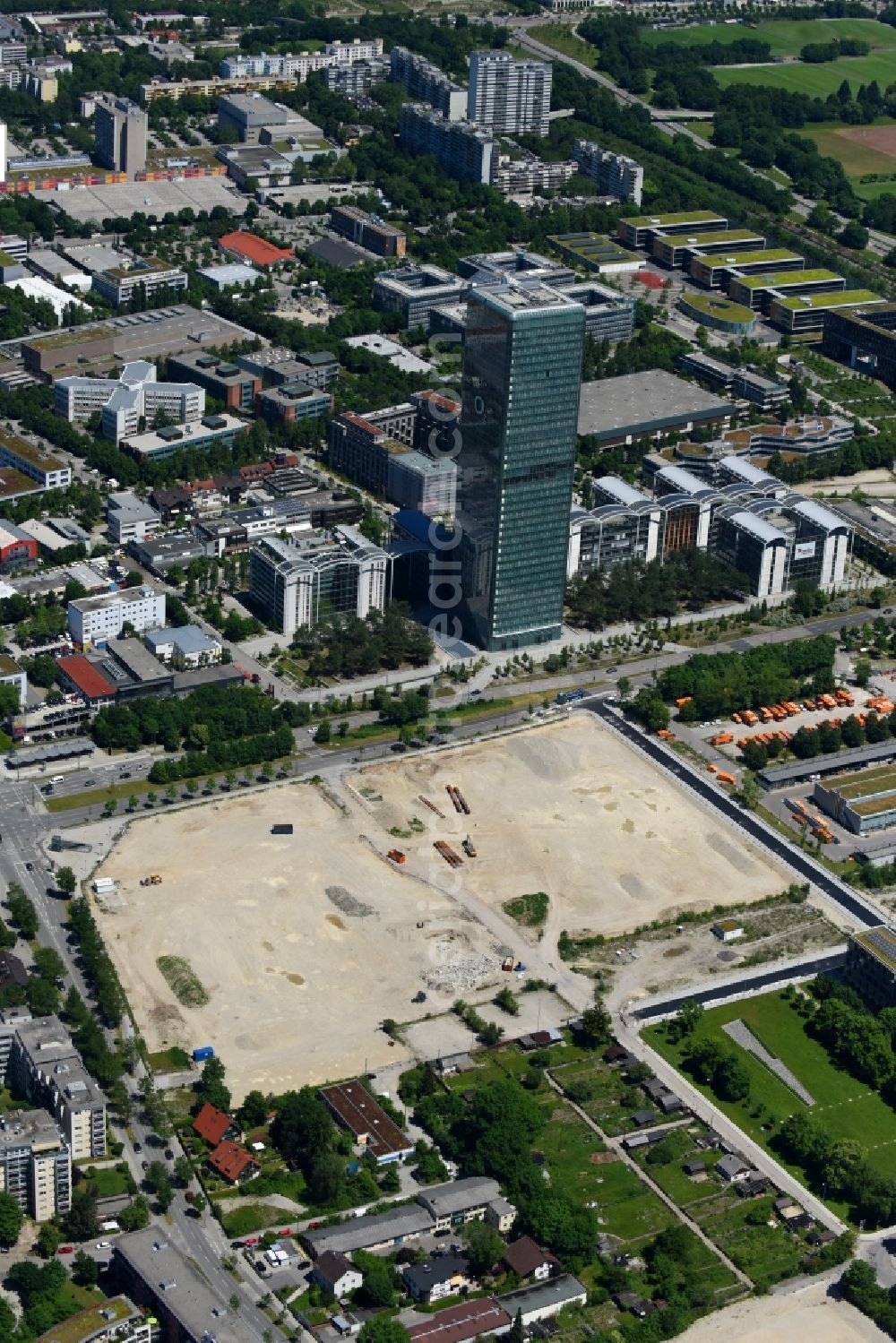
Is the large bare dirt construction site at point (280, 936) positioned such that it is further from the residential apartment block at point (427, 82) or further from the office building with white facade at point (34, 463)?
the residential apartment block at point (427, 82)

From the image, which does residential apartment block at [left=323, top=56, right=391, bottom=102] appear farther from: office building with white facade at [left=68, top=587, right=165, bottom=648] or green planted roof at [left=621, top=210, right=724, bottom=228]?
office building with white facade at [left=68, top=587, right=165, bottom=648]

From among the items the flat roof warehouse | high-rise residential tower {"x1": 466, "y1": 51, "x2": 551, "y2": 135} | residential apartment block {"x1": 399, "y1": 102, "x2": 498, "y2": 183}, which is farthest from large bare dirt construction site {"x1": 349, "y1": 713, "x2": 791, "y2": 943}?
high-rise residential tower {"x1": 466, "y1": 51, "x2": 551, "y2": 135}

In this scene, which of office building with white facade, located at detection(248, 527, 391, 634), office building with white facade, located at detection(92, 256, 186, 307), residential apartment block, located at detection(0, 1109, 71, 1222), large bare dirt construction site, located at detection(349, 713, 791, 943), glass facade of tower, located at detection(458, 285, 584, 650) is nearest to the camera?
residential apartment block, located at detection(0, 1109, 71, 1222)

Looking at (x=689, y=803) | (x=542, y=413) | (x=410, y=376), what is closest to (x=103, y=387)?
(x=410, y=376)

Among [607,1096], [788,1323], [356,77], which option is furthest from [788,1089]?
[356,77]

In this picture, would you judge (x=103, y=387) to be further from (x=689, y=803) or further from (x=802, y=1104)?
(x=802, y=1104)

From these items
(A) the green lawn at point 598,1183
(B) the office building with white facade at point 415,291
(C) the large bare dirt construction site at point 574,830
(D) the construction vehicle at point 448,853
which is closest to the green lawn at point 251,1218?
(A) the green lawn at point 598,1183
